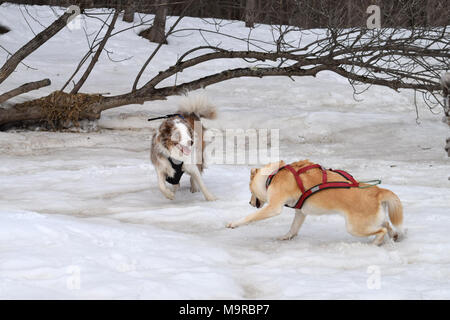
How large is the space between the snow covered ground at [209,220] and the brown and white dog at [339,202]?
0.16 m

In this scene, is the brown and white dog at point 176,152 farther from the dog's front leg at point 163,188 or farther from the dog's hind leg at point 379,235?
the dog's hind leg at point 379,235

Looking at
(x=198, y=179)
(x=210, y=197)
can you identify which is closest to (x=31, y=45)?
(x=198, y=179)

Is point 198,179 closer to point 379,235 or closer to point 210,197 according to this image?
point 210,197

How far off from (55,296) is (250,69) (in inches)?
277

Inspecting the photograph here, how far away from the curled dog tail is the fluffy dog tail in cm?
297

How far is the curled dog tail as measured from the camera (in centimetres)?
412

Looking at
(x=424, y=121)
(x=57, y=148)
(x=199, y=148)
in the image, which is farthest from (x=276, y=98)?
(x=199, y=148)

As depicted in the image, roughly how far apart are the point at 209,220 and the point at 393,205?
1792 millimetres

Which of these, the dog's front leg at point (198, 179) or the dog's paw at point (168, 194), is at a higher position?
the dog's front leg at point (198, 179)

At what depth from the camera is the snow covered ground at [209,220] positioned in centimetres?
331

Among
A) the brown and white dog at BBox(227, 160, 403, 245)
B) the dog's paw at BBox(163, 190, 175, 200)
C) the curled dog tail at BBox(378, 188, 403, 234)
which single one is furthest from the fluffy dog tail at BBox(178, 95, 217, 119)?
the curled dog tail at BBox(378, 188, 403, 234)

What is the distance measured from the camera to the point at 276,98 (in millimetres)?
13156

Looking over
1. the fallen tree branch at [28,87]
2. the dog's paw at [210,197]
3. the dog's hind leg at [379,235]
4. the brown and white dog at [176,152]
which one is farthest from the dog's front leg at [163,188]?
the fallen tree branch at [28,87]

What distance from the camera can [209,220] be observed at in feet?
17.3
